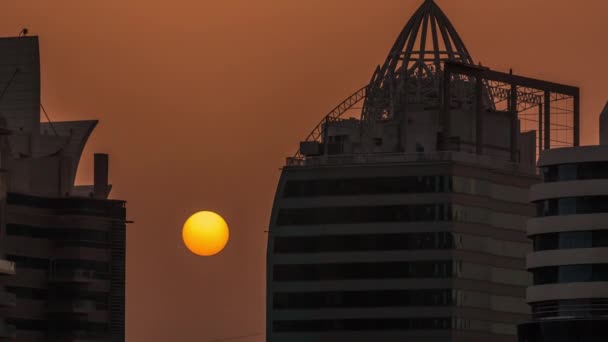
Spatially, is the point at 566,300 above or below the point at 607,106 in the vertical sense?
below

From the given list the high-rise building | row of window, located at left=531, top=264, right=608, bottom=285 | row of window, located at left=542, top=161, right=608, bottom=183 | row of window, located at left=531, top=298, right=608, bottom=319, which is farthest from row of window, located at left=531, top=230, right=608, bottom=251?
row of window, located at left=531, top=298, right=608, bottom=319

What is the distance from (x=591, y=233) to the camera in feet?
612

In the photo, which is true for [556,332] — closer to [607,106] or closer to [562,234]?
[562,234]

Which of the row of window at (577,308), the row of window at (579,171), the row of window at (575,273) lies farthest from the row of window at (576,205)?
the row of window at (577,308)

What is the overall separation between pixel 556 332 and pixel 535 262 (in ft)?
24.2

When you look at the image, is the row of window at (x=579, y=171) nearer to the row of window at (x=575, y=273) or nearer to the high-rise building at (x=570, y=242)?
the high-rise building at (x=570, y=242)

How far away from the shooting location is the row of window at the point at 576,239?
611 feet

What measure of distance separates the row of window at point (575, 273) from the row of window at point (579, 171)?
640 cm

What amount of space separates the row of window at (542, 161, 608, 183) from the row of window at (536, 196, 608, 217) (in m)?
1.50

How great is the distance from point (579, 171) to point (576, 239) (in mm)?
4880

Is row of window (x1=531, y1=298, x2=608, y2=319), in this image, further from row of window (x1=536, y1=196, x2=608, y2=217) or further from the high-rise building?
row of window (x1=536, y1=196, x2=608, y2=217)

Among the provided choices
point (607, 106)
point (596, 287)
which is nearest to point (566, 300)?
point (596, 287)

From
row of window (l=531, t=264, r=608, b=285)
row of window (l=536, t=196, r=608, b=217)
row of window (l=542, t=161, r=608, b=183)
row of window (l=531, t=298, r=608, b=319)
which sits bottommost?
row of window (l=531, t=298, r=608, b=319)

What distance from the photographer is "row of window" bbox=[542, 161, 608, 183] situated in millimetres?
186875
